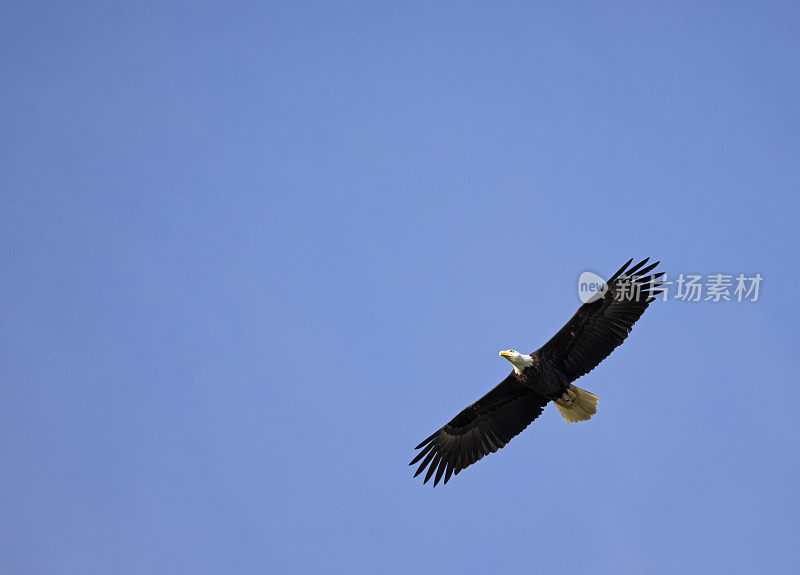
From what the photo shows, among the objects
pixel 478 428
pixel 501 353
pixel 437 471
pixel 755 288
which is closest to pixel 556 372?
pixel 501 353

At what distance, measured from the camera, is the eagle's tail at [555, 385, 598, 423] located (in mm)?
14969

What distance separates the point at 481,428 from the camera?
1562 cm

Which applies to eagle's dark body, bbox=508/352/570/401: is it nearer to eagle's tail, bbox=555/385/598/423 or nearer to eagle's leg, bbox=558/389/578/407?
eagle's leg, bbox=558/389/578/407

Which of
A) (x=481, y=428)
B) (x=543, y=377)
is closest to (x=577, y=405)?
(x=543, y=377)

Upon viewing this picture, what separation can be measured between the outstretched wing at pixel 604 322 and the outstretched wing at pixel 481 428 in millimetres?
1058

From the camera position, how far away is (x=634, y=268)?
14.2 m

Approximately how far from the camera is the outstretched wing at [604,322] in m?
14.2

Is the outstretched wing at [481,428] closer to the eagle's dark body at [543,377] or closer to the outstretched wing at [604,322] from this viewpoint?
the eagle's dark body at [543,377]

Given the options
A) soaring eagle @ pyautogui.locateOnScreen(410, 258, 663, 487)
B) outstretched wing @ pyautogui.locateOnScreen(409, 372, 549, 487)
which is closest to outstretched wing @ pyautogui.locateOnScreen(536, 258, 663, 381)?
soaring eagle @ pyautogui.locateOnScreen(410, 258, 663, 487)

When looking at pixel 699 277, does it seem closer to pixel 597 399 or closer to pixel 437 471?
pixel 597 399

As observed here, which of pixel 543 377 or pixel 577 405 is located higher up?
pixel 543 377

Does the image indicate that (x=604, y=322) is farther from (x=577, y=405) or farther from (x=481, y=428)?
(x=481, y=428)

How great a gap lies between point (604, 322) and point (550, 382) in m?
1.41

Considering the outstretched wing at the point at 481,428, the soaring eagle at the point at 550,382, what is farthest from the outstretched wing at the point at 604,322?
the outstretched wing at the point at 481,428
